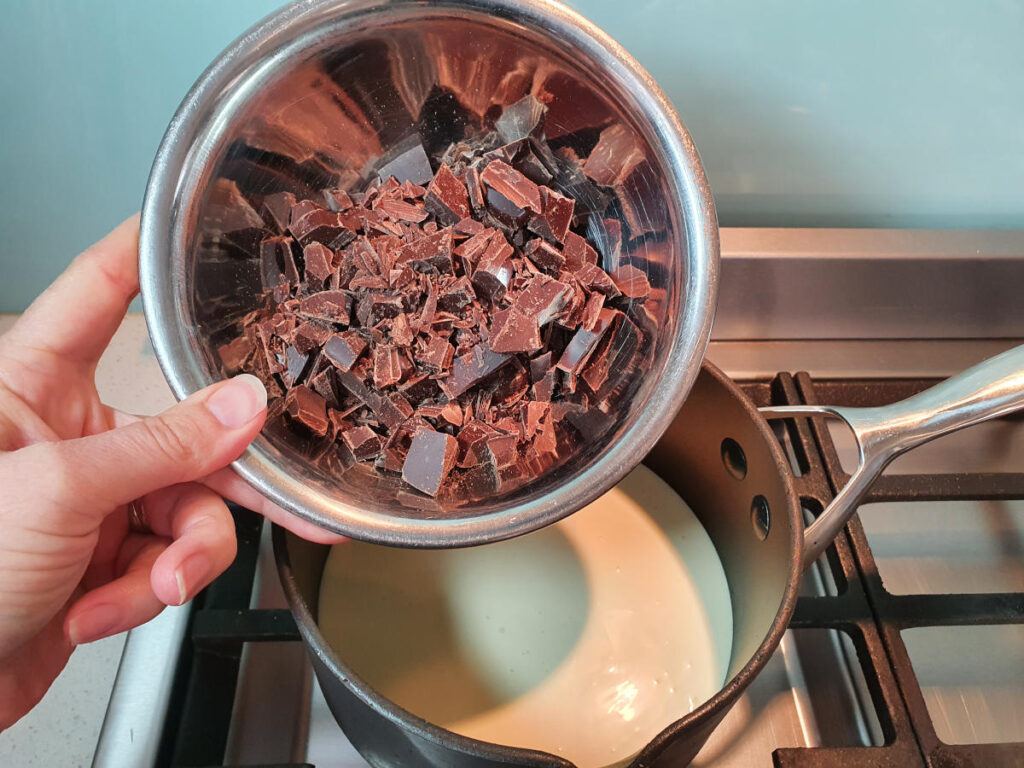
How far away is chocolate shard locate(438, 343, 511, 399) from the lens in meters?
0.77

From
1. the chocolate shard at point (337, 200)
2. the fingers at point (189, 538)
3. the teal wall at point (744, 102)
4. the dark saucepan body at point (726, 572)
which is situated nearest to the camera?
the dark saucepan body at point (726, 572)

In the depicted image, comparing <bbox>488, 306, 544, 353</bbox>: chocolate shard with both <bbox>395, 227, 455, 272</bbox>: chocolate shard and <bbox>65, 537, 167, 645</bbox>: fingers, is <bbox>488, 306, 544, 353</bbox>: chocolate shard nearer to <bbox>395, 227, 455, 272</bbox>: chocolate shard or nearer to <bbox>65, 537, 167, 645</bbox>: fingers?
<bbox>395, 227, 455, 272</bbox>: chocolate shard

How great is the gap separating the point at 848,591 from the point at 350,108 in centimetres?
82

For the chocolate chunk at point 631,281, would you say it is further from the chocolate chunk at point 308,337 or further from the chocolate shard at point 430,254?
the chocolate chunk at point 308,337

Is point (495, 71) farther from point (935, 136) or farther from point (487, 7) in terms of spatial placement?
point (935, 136)

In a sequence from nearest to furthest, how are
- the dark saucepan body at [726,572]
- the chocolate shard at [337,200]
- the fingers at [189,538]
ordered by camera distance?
1. the dark saucepan body at [726,572]
2. the fingers at [189,538]
3. the chocolate shard at [337,200]

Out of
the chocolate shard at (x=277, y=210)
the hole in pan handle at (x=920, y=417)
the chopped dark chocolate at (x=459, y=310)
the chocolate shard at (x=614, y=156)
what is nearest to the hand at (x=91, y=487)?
the chopped dark chocolate at (x=459, y=310)

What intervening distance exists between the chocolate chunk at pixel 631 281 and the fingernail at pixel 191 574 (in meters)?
0.54

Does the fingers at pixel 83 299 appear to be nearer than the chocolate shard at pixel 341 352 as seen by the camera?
No

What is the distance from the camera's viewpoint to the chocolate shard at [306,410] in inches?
29.6

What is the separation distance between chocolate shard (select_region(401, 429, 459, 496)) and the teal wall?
2.08 ft

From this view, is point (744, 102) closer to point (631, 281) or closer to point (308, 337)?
point (631, 281)

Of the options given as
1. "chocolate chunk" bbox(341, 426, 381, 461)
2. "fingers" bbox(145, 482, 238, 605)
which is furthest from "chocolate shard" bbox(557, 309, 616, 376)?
"fingers" bbox(145, 482, 238, 605)

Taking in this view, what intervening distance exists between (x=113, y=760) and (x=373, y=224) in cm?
65
